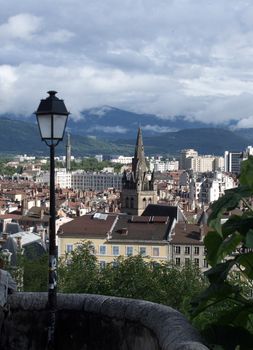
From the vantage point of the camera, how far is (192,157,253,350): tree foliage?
364 cm

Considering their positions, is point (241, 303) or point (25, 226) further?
point (25, 226)

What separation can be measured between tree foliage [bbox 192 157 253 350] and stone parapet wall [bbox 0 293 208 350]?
1.71 feet

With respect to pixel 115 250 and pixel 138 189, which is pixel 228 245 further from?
pixel 138 189

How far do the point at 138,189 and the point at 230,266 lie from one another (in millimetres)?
84997

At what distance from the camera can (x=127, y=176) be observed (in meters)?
91.6

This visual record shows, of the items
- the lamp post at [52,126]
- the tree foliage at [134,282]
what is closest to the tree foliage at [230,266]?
the lamp post at [52,126]

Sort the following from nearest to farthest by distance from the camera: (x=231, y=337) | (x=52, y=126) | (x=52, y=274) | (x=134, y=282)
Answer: (x=231, y=337)
(x=52, y=274)
(x=52, y=126)
(x=134, y=282)

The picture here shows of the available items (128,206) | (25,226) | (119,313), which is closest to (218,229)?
(119,313)

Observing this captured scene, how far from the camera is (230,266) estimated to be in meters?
3.77

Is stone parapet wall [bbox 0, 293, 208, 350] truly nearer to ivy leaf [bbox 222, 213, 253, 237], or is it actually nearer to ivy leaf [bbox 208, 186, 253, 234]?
ivy leaf [bbox 222, 213, 253, 237]

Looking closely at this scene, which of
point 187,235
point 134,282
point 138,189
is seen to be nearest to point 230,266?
point 134,282

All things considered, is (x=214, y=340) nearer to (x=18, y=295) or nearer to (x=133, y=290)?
(x=18, y=295)

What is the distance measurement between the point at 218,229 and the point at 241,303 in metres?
0.67

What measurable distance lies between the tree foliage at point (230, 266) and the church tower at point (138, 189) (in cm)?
8233
